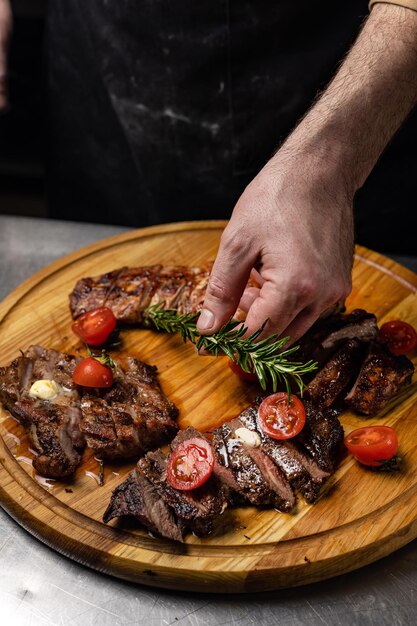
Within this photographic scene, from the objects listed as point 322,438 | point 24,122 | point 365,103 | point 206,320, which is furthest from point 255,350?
point 24,122

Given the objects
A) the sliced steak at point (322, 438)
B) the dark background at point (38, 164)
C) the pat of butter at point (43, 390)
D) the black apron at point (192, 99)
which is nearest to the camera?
the sliced steak at point (322, 438)

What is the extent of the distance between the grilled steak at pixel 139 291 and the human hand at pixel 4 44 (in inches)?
46.2

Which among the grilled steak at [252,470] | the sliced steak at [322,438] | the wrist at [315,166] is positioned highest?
the wrist at [315,166]

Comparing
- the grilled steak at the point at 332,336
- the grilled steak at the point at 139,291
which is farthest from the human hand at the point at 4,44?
the grilled steak at the point at 332,336

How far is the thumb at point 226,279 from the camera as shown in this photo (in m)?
3.44

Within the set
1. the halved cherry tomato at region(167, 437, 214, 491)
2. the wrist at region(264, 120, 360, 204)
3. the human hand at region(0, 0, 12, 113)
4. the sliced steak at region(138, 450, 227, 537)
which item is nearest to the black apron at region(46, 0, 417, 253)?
the human hand at region(0, 0, 12, 113)

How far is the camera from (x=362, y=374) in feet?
12.4

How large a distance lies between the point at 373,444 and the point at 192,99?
2.83 m

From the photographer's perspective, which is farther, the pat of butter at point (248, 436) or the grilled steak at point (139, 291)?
the grilled steak at point (139, 291)

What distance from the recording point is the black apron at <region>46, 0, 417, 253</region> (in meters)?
4.76

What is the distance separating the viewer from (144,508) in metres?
3.12

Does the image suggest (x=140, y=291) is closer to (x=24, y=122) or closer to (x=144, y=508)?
(x=144, y=508)

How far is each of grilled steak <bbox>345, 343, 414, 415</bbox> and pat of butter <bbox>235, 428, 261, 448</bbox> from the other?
1.90ft

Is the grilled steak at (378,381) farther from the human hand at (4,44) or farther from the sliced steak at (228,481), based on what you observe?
the human hand at (4,44)
